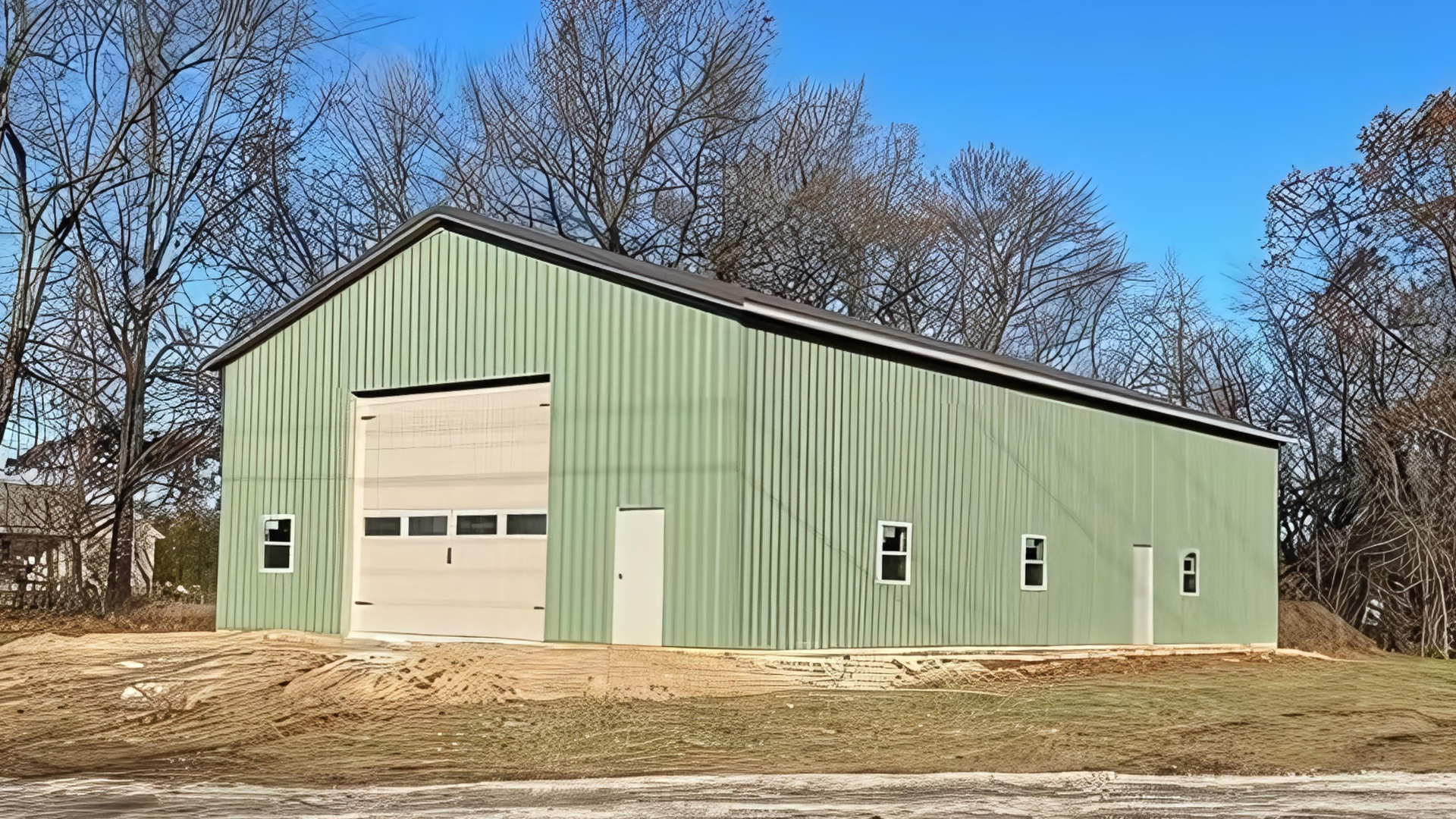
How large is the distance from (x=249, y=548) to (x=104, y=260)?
1321cm

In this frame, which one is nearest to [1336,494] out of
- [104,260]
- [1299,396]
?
[1299,396]

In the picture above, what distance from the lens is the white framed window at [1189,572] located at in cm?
2666

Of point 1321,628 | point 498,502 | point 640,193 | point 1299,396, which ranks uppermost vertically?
point 640,193

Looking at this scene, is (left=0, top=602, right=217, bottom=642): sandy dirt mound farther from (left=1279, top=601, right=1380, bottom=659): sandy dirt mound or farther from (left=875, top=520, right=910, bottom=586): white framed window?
(left=1279, top=601, right=1380, bottom=659): sandy dirt mound

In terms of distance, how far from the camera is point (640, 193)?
3872 cm

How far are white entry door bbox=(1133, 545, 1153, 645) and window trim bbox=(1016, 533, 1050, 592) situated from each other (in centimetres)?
295

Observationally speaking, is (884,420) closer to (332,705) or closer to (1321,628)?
(332,705)

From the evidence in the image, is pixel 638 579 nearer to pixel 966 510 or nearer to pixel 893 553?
pixel 893 553

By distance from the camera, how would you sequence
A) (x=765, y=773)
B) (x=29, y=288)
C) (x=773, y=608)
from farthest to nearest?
(x=29, y=288) → (x=773, y=608) → (x=765, y=773)

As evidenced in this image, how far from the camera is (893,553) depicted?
66.4 ft

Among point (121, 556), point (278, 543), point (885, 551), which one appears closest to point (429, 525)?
point (278, 543)

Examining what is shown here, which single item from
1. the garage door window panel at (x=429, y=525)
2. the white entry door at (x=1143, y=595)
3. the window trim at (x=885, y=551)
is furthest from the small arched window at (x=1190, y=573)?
the garage door window panel at (x=429, y=525)

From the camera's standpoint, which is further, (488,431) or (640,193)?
(640,193)

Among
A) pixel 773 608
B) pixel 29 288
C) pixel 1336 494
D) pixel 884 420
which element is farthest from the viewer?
pixel 1336 494
